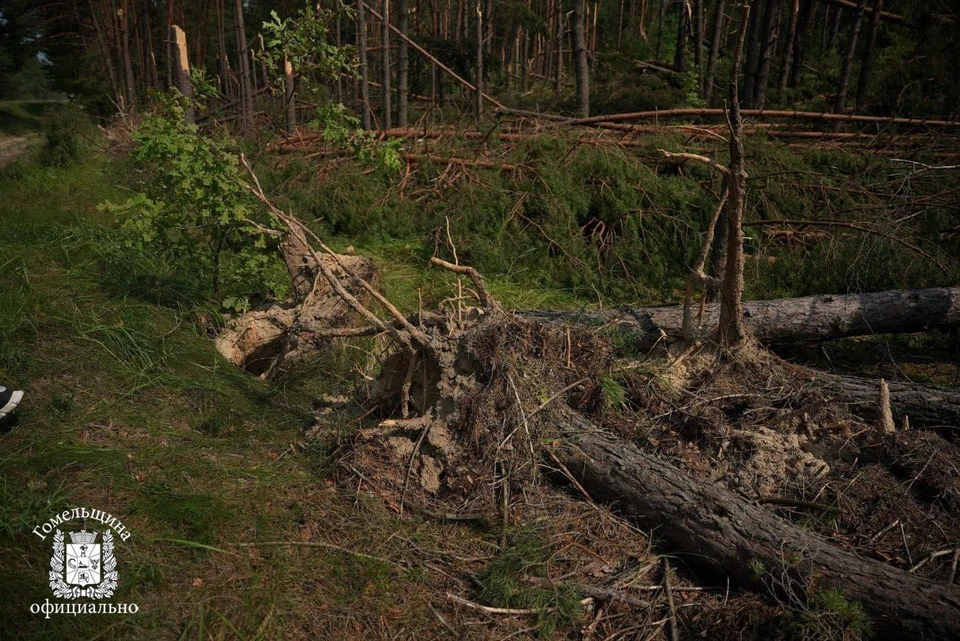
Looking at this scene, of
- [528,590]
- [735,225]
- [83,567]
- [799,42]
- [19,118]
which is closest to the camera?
[83,567]

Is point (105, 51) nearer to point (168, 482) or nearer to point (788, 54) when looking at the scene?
point (788, 54)

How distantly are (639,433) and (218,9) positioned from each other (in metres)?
17.4

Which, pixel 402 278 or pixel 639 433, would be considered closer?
pixel 639 433

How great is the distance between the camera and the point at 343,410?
4.28 meters

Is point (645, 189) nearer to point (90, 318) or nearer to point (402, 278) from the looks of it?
point (402, 278)

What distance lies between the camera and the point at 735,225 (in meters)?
4.42

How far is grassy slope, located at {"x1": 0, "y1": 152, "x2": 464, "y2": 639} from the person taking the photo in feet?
9.04

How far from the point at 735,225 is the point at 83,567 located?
12.8 ft

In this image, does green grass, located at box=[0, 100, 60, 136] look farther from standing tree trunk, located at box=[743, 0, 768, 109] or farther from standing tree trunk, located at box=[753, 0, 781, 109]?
standing tree trunk, located at box=[753, 0, 781, 109]

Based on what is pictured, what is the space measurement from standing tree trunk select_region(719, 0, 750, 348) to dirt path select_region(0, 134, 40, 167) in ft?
34.0

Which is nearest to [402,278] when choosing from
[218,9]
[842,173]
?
[842,173]

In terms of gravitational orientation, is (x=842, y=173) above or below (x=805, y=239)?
above

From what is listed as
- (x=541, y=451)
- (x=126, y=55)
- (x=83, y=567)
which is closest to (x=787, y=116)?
(x=541, y=451)

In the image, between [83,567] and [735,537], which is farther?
[735,537]
